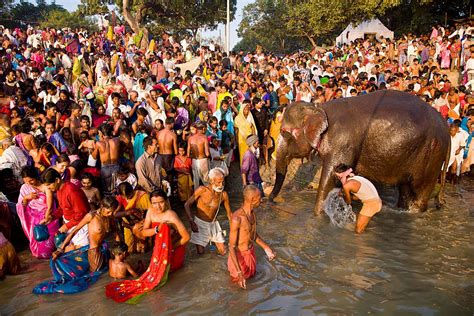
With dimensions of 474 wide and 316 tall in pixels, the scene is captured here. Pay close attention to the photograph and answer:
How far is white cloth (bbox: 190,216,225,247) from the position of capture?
5.65 m

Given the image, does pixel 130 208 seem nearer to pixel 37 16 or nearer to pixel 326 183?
pixel 326 183

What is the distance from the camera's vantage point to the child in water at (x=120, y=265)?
16.6 feet

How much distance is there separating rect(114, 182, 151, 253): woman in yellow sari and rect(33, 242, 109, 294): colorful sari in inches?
20.9

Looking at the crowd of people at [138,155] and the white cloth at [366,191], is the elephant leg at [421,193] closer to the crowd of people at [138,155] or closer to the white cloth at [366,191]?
the white cloth at [366,191]

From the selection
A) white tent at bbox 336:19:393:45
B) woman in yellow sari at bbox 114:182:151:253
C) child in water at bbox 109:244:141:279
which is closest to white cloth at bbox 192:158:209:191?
woman in yellow sari at bbox 114:182:151:253

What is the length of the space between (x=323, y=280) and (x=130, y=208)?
263 centimetres

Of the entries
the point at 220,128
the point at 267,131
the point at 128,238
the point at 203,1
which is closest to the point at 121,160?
the point at 128,238

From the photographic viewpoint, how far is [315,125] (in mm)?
6992

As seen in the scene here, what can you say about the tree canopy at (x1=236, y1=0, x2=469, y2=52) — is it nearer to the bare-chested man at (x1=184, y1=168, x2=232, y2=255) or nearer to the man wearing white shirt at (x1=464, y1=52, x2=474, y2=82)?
the man wearing white shirt at (x1=464, y1=52, x2=474, y2=82)

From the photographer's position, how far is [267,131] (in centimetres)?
959

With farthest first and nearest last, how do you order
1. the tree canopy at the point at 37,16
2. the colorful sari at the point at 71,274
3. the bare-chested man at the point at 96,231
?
1. the tree canopy at the point at 37,16
2. the bare-chested man at the point at 96,231
3. the colorful sari at the point at 71,274

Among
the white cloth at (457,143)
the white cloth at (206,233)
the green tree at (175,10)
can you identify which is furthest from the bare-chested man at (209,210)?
the green tree at (175,10)

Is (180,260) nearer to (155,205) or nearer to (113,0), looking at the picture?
(155,205)

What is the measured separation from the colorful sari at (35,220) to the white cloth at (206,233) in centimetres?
197
